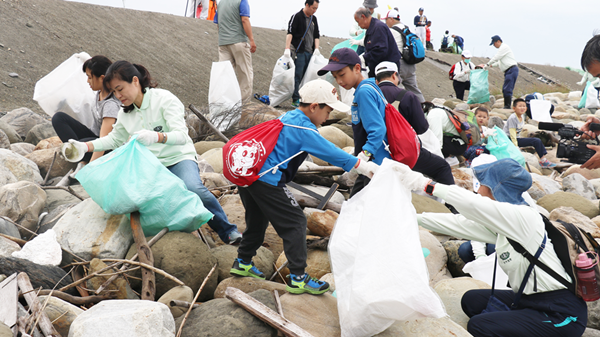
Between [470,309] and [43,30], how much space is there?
8638 millimetres

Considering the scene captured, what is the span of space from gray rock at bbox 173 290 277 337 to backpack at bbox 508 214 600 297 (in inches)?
52.4

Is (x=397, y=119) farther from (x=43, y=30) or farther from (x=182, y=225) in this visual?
(x=43, y=30)

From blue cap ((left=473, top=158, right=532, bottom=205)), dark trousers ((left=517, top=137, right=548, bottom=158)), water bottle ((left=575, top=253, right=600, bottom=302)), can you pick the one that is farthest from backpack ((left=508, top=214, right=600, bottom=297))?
dark trousers ((left=517, top=137, right=548, bottom=158))

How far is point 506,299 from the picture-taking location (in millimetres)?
2707

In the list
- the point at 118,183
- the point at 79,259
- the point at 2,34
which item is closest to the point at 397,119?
the point at 118,183

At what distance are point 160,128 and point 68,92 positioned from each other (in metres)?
1.74

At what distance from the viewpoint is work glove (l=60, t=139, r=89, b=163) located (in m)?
3.13

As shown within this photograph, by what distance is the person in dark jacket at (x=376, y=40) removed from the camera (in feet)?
16.9

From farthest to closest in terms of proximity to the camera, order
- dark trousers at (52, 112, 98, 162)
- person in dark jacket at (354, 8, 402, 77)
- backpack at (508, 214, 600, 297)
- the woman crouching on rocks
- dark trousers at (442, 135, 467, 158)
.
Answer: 1. dark trousers at (442, 135, 467, 158)
2. person in dark jacket at (354, 8, 402, 77)
3. dark trousers at (52, 112, 98, 162)
4. the woman crouching on rocks
5. backpack at (508, 214, 600, 297)

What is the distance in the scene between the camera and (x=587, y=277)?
7.35ft

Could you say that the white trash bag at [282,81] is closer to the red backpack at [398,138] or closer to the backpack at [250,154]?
the red backpack at [398,138]

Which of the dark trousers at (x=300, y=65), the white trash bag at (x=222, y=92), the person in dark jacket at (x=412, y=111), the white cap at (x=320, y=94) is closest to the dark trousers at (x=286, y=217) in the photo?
the white cap at (x=320, y=94)

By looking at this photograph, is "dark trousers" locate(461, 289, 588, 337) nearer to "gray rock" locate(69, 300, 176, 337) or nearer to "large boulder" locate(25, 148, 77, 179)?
"gray rock" locate(69, 300, 176, 337)

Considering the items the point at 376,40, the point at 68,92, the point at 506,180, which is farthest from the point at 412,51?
the point at 68,92
